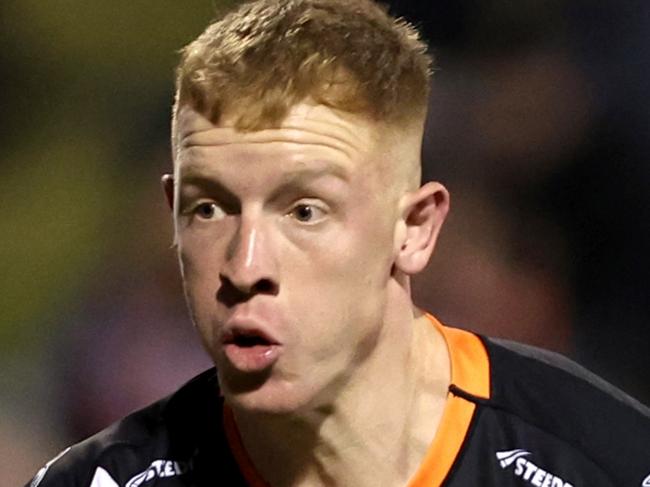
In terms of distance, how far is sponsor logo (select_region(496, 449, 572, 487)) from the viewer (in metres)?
1.44

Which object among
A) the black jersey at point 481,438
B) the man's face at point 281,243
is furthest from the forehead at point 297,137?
the black jersey at point 481,438

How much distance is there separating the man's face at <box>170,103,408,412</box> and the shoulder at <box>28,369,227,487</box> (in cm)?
22

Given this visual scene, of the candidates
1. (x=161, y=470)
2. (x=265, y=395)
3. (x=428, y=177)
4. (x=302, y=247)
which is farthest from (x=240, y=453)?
(x=428, y=177)

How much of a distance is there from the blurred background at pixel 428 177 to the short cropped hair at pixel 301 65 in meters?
1.10

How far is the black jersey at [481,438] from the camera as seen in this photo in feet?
4.77

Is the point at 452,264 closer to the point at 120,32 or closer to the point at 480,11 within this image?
the point at 480,11

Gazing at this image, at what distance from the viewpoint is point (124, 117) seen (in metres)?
→ 2.59

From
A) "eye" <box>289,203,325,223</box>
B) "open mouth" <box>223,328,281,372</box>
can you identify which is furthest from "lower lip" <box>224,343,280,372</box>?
"eye" <box>289,203,325,223</box>

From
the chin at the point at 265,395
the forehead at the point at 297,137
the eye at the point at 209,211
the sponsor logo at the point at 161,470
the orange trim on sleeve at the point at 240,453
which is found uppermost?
the forehead at the point at 297,137

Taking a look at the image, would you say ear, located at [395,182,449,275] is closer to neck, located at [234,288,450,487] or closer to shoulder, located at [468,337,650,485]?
neck, located at [234,288,450,487]

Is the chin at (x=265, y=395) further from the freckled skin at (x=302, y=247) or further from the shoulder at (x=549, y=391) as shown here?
the shoulder at (x=549, y=391)

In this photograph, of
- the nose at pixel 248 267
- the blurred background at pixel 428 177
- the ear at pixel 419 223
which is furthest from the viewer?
the blurred background at pixel 428 177

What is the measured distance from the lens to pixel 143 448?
60.8 inches

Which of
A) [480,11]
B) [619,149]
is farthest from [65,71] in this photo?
[619,149]
